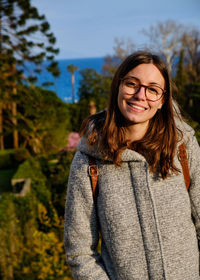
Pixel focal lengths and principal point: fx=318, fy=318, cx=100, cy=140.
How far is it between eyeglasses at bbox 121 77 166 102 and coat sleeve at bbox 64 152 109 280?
0.39 metres

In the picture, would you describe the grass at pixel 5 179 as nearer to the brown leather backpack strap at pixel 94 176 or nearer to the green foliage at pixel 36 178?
the green foliage at pixel 36 178

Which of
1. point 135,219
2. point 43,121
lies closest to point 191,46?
point 43,121

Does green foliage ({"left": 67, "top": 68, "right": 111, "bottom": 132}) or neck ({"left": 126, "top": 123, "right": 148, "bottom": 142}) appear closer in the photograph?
neck ({"left": 126, "top": 123, "right": 148, "bottom": 142})

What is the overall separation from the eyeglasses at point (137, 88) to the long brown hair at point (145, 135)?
48mm

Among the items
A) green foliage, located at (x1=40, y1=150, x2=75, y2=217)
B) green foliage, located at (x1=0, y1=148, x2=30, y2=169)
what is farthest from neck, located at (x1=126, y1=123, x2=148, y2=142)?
green foliage, located at (x1=0, y1=148, x2=30, y2=169)

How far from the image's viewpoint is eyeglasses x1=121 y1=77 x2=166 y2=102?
1.52m

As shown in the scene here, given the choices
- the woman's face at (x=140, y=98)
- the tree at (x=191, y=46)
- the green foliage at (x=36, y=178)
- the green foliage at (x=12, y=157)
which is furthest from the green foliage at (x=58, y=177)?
the tree at (x=191, y=46)

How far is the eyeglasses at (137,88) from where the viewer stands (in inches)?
59.9

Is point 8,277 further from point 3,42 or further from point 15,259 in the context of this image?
point 3,42

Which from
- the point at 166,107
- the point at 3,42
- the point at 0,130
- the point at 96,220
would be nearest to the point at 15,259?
the point at 96,220

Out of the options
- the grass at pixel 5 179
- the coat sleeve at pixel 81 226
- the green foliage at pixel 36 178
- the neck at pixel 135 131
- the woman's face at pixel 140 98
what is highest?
the woman's face at pixel 140 98

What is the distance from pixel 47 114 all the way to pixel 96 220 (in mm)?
17423

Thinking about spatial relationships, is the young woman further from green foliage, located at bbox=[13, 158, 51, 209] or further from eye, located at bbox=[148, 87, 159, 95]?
green foliage, located at bbox=[13, 158, 51, 209]

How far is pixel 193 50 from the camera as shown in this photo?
34156mm
